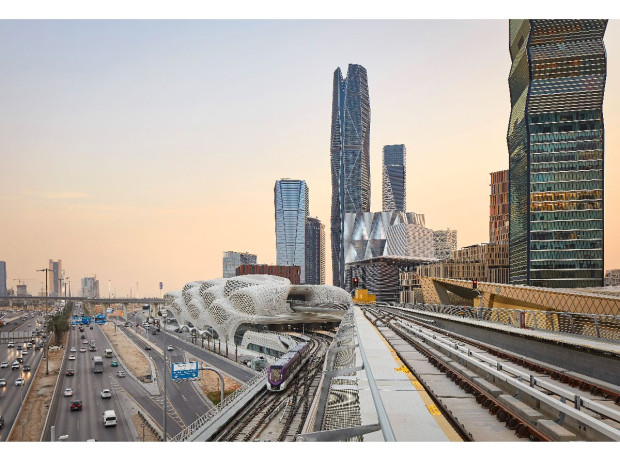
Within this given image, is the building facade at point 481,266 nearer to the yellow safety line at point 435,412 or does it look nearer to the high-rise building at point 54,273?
the high-rise building at point 54,273

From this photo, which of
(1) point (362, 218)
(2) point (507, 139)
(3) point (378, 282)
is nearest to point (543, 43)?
(2) point (507, 139)

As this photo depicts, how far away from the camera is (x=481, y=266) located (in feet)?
380

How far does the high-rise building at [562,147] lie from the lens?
6138cm

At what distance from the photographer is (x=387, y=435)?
150 inches

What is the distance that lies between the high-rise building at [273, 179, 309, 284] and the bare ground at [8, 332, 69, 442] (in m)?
104

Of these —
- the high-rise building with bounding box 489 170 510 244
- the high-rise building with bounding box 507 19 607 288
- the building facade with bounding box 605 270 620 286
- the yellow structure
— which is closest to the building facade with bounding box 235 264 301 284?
the yellow structure

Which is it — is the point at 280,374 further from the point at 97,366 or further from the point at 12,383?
the point at 12,383

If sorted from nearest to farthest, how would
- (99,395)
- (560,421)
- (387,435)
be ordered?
1. (387,435)
2. (560,421)
3. (99,395)

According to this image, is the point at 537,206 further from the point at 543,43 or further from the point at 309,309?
the point at 309,309

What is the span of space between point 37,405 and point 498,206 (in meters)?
173

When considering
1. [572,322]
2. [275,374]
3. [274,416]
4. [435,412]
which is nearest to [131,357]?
[275,374]

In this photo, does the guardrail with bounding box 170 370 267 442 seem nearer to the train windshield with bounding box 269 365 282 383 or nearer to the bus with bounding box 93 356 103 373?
the train windshield with bounding box 269 365 282 383

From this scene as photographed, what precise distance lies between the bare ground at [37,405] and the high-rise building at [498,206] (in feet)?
533
